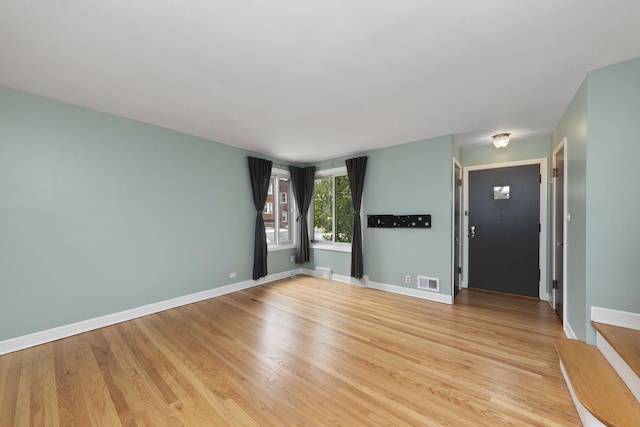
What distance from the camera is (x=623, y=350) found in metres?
1.59

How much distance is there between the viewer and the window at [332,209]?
482cm

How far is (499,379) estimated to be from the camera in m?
1.87

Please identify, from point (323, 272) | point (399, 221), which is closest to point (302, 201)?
point (323, 272)

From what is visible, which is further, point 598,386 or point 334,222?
point 334,222

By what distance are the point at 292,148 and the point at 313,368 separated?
10.6 ft

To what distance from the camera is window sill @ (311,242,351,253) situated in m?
4.71

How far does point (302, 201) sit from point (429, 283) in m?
2.85

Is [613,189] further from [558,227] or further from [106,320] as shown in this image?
[106,320]

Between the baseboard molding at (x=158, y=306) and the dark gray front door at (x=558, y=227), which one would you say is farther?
the dark gray front door at (x=558, y=227)

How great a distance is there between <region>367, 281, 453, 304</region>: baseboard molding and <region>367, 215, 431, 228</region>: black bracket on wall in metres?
1.02

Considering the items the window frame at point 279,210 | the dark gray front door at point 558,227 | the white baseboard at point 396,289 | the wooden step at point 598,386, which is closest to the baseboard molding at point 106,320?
the window frame at point 279,210

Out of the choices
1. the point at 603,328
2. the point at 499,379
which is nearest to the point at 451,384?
the point at 499,379

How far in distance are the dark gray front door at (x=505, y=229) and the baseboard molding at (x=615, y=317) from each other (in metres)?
2.02

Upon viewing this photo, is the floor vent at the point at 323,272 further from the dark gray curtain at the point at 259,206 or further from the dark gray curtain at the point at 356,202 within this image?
the dark gray curtain at the point at 259,206
